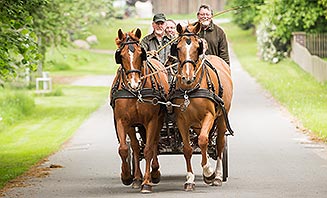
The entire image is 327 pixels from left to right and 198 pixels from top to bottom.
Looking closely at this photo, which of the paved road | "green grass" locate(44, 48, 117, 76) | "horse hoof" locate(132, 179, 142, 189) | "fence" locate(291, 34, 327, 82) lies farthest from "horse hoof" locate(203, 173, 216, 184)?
"green grass" locate(44, 48, 117, 76)

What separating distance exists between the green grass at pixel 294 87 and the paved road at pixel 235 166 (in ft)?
1.88

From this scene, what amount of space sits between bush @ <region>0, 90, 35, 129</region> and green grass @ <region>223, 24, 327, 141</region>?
23.8 feet

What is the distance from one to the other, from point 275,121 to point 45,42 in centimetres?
1155

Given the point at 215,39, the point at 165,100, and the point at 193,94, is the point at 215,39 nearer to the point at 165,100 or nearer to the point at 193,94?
the point at 165,100

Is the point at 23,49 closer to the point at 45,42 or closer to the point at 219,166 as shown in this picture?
the point at 219,166

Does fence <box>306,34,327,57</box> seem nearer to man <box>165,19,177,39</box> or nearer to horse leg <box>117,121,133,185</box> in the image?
man <box>165,19,177,39</box>

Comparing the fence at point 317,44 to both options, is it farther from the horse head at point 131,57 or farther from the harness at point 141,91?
the horse head at point 131,57

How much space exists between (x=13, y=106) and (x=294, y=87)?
971cm

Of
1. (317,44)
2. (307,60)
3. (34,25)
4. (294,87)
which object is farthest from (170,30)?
(317,44)

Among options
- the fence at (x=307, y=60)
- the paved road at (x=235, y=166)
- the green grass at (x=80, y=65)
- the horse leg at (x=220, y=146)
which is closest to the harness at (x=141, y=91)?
the horse leg at (x=220, y=146)

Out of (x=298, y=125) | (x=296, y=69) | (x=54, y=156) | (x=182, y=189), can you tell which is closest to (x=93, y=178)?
(x=182, y=189)

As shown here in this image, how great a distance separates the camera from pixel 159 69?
543 inches

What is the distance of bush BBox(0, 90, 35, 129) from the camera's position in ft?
87.2

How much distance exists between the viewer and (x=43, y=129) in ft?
81.0
